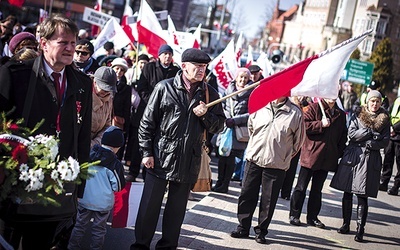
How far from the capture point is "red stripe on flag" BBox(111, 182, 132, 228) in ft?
23.1

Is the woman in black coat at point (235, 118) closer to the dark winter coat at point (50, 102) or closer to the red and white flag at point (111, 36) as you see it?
the red and white flag at point (111, 36)

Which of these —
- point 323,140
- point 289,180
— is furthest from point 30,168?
point 289,180

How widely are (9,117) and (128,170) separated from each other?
7071mm

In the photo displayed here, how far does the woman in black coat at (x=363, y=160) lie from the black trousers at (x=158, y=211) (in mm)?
3158

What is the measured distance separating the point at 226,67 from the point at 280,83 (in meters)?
9.32

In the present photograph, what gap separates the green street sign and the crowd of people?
32.7 metres

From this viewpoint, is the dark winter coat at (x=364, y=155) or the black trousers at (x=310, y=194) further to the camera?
the black trousers at (x=310, y=194)

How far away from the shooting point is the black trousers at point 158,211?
661cm

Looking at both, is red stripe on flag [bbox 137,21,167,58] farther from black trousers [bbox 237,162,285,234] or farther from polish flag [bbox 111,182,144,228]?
polish flag [bbox 111,182,144,228]

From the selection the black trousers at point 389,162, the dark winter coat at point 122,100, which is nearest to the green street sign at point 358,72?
the black trousers at point 389,162

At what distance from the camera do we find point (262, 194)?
26.2 feet

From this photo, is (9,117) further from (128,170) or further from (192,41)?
(192,41)

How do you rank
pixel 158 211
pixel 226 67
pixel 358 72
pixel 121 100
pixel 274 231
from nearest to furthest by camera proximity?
pixel 158 211 < pixel 274 231 < pixel 121 100 < pixel 226 67 < pixel 358 72

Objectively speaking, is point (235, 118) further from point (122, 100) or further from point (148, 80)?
point (122, 100)
